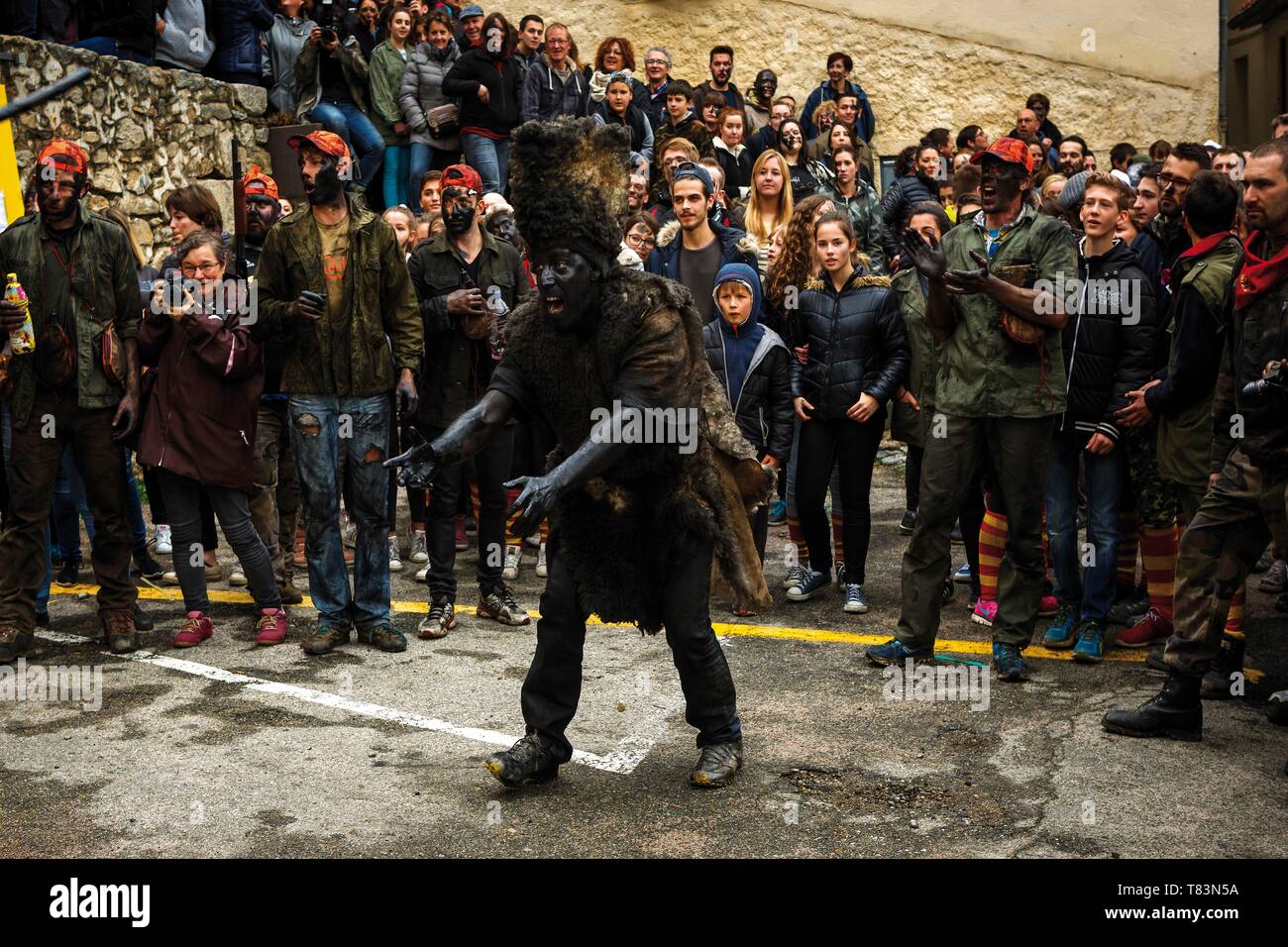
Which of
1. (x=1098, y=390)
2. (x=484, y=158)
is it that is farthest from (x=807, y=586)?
(x=484, y=158)

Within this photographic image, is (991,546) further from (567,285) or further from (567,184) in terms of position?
(567,184)

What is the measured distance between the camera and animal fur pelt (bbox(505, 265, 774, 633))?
211 inches

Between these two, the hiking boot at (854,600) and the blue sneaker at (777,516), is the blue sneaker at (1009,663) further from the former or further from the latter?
the blue sneaker at (777,516)

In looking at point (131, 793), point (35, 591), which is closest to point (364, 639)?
point (35, 591)

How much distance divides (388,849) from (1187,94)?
17.3m

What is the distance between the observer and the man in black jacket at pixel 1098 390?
751 centimetres

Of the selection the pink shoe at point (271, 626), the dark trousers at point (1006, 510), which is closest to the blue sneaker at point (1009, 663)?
the dark trousers at point (1006, 510)

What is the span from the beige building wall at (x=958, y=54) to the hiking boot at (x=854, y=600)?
11.7 m

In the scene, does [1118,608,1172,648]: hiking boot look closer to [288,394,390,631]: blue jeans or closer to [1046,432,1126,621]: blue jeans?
[1046,432,1126,621]: blue jeans

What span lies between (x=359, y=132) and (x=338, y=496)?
7.71 meters

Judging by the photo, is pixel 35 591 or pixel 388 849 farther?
pixel 35 591

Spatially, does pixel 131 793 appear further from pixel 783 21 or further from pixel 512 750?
pixel 783 21

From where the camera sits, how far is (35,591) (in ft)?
25.2

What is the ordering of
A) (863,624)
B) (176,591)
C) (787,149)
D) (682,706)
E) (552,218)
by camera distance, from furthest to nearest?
(787,149), (176,591), (863,624), (682,706), (552,218)
